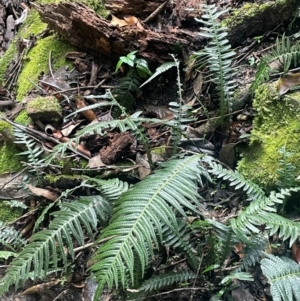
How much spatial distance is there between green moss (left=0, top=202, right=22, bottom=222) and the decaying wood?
1.42m

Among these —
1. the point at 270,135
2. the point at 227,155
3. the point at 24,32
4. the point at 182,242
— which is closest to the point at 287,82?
the point at 270,135

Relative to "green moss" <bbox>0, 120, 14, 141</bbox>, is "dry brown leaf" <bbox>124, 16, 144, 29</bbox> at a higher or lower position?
higher

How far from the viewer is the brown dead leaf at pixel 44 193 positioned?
9.27 ft

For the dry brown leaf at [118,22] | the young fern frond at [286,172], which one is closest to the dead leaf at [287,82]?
the young fern frond at [286,172]

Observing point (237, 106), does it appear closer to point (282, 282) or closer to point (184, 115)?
point (184, 115)

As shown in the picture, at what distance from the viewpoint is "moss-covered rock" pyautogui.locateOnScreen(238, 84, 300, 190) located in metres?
2.53

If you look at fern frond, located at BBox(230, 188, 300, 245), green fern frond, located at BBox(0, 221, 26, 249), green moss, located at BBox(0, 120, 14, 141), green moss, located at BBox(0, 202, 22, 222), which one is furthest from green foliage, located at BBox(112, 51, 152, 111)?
fern frond, located at BBox(230, 188, 300, 245)

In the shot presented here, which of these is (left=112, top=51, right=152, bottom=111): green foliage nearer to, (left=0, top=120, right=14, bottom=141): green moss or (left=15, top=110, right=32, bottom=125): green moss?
(left=15, top=110, right=32, bottom=125): green moss

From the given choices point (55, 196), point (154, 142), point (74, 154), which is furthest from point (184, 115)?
point (55, 196)

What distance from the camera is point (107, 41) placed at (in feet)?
10.7

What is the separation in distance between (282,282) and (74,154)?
1697mm

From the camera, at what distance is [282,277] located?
6.11 ft

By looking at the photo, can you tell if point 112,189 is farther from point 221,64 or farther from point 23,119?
point 23,119

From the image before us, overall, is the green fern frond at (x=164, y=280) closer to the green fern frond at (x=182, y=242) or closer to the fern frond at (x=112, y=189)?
the green fern frond at (x=182, y=242)
